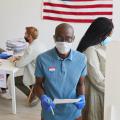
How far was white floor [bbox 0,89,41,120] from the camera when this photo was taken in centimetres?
312

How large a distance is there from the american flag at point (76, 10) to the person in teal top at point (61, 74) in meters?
2.38

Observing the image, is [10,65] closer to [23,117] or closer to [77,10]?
[23,117]

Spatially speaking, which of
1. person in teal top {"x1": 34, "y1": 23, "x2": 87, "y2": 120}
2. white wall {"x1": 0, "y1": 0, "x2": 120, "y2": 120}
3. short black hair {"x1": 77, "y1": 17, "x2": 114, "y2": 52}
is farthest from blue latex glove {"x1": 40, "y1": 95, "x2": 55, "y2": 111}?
white wall {"x1": 0, "y1": 0, "x2": 120, "y2": 120}

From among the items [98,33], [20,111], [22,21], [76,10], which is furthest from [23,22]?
[98,33]

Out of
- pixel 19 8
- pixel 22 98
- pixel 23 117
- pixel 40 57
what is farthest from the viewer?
pixel 19 8

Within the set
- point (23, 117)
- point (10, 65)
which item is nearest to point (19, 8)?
point (10, 65)

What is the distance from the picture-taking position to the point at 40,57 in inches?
62.1

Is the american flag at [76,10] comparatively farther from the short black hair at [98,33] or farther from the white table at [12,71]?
the short black hair at [98,33]

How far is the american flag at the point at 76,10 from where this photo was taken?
3.85 meters

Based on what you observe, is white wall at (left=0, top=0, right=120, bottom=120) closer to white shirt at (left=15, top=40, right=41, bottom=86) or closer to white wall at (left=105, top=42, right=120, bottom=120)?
white shirt at (left=15, top=40, right=41, bottom=86)

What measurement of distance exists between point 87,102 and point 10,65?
5.19 ft

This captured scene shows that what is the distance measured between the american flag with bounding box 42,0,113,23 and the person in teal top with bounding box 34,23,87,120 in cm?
238

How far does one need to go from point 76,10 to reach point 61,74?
8.57ft

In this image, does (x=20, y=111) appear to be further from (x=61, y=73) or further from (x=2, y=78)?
(x=61, y=73)
